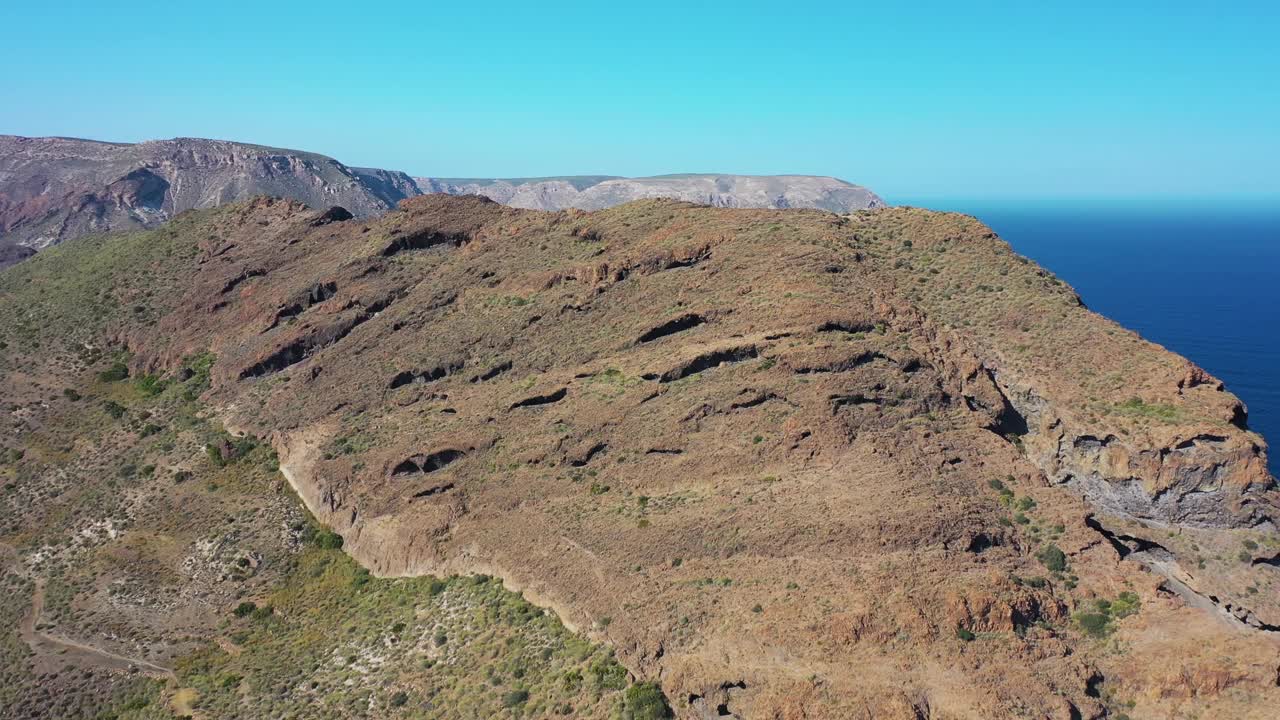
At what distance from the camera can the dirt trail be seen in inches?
1486

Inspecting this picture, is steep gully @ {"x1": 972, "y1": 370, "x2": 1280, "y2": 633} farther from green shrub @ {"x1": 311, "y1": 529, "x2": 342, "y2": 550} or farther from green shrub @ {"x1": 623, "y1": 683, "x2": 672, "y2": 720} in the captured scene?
green shrub @ {"x1": 311, "y1": 529, "x2": 342, "y2": 550}

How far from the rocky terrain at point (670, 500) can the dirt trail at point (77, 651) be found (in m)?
0.20

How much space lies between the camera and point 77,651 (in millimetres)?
38938

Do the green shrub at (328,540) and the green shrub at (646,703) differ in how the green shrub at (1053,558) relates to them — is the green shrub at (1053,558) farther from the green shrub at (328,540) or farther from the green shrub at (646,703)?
the green shrub at (328,540)

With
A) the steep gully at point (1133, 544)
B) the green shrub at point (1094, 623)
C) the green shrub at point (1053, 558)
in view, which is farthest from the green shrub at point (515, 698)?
the steep gully at point (1133, 544)

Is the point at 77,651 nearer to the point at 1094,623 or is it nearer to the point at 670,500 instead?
the point at 670,500

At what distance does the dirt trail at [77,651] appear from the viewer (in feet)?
124

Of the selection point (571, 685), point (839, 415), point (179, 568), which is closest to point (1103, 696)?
point (839, 415)

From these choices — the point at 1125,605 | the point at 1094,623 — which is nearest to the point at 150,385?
the point at 1094,623

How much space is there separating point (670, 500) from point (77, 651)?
2928 centimetres

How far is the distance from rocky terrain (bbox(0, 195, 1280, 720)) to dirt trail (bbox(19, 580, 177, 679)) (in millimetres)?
200

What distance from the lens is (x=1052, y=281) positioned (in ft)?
160

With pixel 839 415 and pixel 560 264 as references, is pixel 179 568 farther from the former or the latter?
pixel 839 415

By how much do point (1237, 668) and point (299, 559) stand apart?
42.0 m
